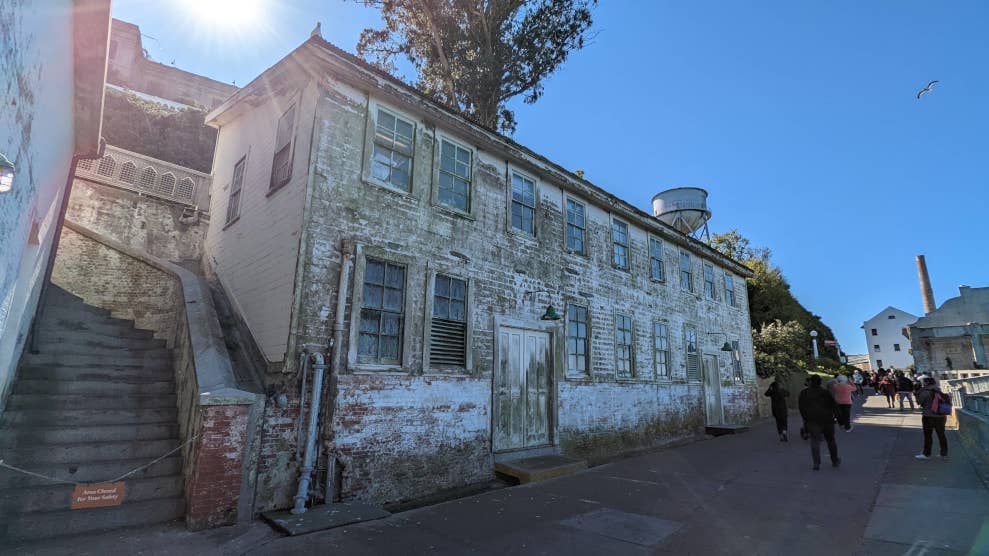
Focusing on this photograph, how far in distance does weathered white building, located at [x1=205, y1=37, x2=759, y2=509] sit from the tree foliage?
14.9 metres

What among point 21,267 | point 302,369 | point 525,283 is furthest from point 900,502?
point 21,267

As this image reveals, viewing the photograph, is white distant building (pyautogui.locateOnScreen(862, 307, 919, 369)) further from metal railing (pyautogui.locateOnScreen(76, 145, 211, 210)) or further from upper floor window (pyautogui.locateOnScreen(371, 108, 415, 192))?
metal railing (pyautogui.locateOnScreen(76, 145, 211, 210))

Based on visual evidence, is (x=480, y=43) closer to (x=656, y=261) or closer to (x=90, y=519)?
(x=656, y=261)

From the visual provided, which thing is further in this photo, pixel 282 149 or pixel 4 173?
pixel 282 149

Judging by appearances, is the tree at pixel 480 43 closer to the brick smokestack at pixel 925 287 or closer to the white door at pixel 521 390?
the white door at pixel 521 390

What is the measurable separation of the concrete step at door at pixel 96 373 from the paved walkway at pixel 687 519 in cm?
317

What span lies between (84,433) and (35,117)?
3.78 meters

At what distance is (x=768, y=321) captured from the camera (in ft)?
119

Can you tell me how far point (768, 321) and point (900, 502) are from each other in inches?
1343

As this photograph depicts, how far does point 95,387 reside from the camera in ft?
21.3

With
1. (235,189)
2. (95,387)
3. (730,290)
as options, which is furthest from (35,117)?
(730,290)

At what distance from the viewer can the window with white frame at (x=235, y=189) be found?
9.55 metres

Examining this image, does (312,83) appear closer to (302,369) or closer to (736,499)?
(302,369)

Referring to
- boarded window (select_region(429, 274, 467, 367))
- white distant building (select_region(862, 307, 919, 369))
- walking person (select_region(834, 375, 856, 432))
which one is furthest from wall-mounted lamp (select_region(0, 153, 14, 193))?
white distant building (select_region(862, 307, 919, 369))
